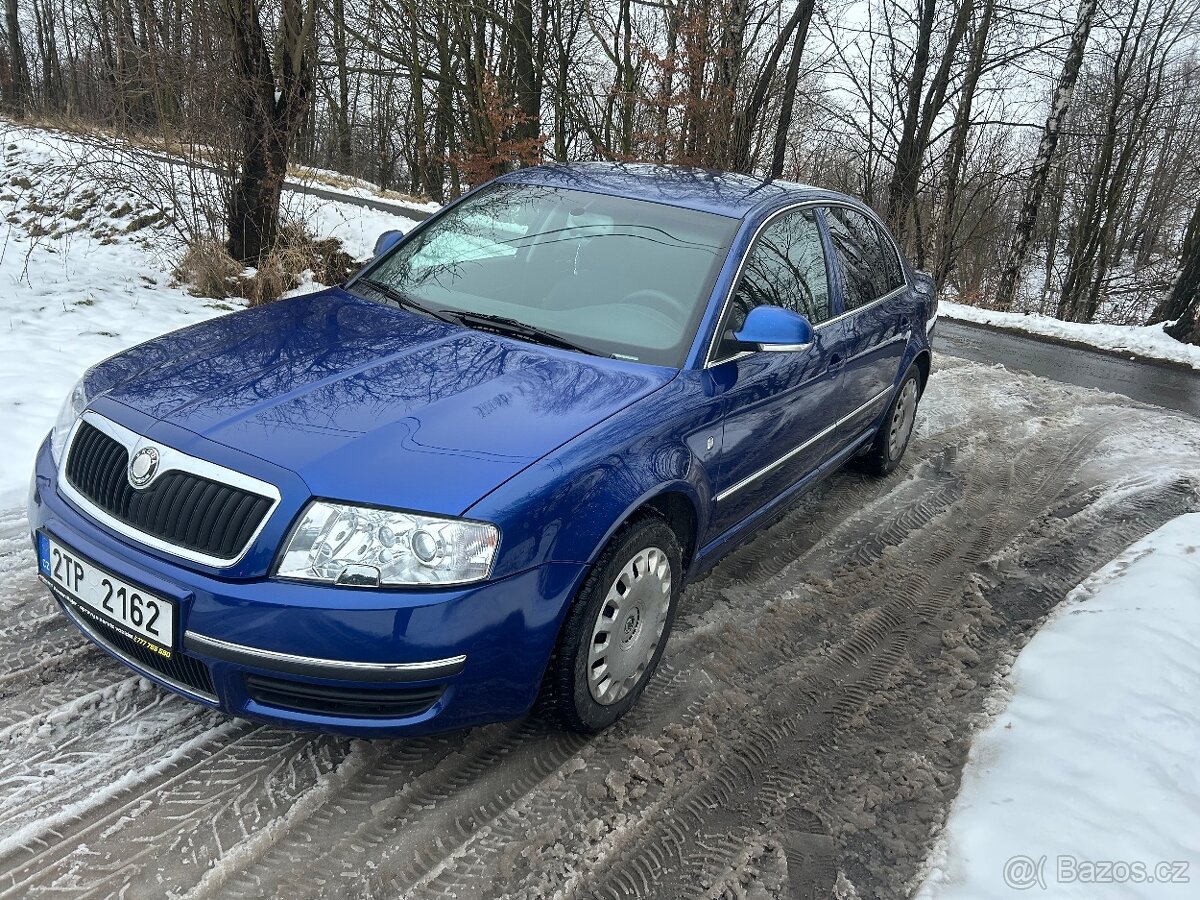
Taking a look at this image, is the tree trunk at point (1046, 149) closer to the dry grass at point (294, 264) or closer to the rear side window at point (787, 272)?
the dry grass at point (294, 264)

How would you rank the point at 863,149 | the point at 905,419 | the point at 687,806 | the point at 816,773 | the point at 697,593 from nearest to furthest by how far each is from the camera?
the point at 687,806
the point at 816,773
the point at 697,593
the point at 905,419
the point at 863,149

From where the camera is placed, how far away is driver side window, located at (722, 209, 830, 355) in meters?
3.40

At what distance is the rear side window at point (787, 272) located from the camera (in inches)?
135

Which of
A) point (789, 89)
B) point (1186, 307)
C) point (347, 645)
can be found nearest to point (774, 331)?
point (347, 645)

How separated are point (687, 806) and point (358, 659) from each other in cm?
109

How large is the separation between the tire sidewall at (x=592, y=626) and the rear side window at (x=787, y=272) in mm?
912

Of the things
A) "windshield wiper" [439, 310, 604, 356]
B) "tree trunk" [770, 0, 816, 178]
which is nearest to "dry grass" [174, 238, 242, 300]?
"windshield wiper" [439, 310, 604, 356]

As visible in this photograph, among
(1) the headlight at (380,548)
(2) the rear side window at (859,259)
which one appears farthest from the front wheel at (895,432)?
(1) the headlight at (380,548)

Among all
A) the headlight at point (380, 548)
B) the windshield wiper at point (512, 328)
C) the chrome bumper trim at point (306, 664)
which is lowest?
the chrome bumper trim at point (306, 664)

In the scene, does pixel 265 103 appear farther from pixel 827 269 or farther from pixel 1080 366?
pixel 1080 366

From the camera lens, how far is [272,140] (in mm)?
7766

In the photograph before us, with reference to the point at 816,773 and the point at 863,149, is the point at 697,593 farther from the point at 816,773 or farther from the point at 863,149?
the point at 863,149

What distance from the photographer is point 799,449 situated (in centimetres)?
390

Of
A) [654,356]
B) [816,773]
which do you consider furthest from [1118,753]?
[654,356]
